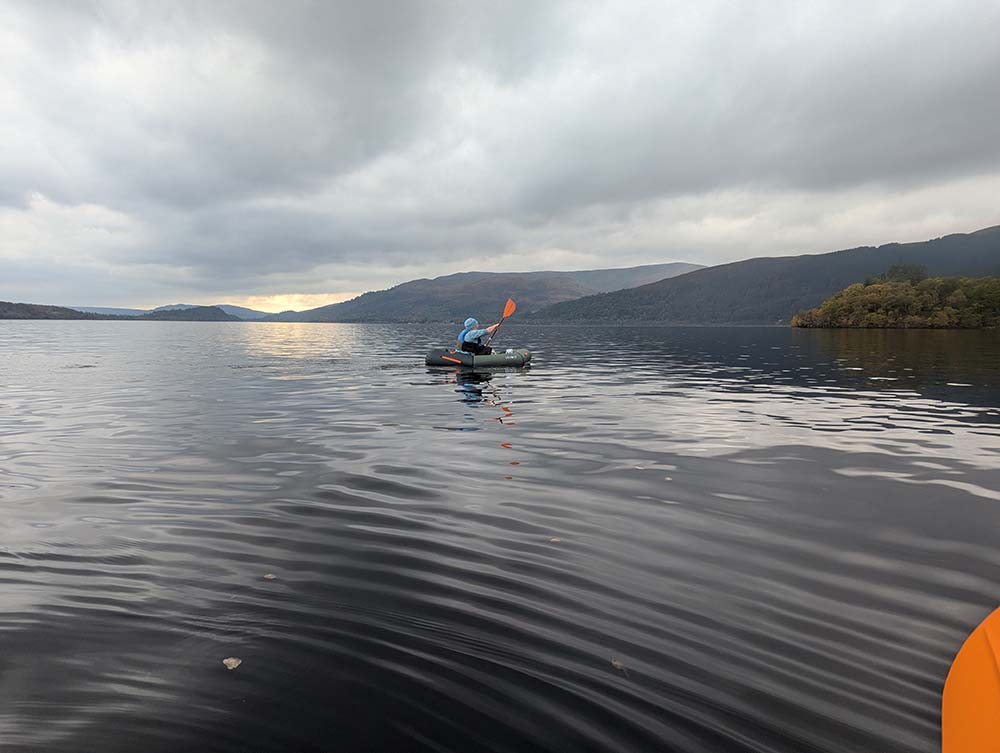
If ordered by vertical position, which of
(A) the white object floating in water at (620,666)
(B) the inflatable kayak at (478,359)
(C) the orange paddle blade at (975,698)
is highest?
(B) the inflatable kayak at (478,359)

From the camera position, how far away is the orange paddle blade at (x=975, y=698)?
2.92 m

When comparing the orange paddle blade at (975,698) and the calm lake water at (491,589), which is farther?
the calm lake water at (491,589)

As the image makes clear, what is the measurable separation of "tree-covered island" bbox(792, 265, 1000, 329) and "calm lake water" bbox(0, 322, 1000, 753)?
4923 inches

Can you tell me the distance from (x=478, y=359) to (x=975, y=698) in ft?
93.2

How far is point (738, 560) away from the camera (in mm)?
6125

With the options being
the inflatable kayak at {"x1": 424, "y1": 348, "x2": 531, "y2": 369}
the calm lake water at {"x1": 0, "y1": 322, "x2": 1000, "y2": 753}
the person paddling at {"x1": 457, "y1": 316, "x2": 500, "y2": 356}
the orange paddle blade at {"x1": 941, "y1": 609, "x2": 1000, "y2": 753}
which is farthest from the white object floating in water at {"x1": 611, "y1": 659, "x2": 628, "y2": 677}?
the person paddling at {"x1": 457, "y1": 316, "x2": 500, "y2": 356}

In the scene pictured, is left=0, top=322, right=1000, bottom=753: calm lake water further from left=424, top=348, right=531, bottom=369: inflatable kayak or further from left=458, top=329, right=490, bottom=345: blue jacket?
left=458, top=329, right=490, bottom=345: blue jacket

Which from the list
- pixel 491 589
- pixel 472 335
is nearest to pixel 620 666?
pixel 491 589

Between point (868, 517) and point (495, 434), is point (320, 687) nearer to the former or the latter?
point (868, 517)

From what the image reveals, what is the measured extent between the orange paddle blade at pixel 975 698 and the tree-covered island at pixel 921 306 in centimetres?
13620

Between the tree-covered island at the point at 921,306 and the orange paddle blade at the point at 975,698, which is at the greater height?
the tree-covered island at the point at 921,306

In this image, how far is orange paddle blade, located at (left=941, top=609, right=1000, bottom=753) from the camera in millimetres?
2917

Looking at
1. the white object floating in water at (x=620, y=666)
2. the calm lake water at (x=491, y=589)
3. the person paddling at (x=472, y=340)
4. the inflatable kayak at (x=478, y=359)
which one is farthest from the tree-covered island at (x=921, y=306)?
the white object floating in water at (x=620, y=666)

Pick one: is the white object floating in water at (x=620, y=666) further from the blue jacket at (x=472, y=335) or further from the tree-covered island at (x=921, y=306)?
the tree-covered island at (x=921, y=306)
